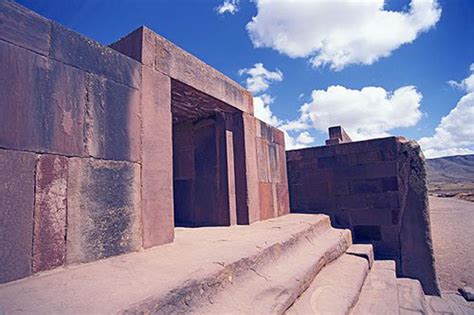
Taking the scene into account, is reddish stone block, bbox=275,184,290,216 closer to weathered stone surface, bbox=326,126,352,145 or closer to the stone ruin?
the stone ruin

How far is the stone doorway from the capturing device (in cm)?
469

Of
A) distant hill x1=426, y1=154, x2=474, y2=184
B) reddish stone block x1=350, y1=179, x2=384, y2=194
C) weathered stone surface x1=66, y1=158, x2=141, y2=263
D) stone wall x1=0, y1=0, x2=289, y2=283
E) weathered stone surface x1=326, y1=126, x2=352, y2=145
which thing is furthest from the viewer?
distant hill x1=426, y1=154, x2=474, y2=184

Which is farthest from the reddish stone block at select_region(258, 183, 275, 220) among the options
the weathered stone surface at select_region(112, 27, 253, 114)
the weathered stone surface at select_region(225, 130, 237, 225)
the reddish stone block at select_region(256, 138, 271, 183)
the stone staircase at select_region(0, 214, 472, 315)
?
the weathered stone surface at select_region(112, 27, 253, 114)

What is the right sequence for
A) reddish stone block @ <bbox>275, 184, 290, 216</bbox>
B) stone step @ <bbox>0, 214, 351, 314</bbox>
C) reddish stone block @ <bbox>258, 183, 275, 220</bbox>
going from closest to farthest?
stone step @ <bbox>0, 214, 351, 314</bbox> → reddish stone block @ <bbox>258, 183, 275, 220</bbox> → reddish stone block @ <bbox>275, 184, 290, 216</bbox>

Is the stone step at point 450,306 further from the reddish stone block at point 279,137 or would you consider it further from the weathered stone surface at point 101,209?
the weathered stone surface at point 101,209

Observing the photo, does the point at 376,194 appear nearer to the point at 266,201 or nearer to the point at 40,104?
the point at 266,201

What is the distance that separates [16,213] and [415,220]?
21.2 feet

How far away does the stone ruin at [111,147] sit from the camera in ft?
6.58

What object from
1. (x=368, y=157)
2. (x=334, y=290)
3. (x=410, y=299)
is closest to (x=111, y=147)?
(x=334, y=290)

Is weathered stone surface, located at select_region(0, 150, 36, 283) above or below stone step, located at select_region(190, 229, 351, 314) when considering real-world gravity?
above

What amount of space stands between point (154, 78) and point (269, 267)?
217 cm

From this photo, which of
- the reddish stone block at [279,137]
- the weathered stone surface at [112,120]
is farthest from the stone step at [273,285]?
the reddish stone block at [279,137]

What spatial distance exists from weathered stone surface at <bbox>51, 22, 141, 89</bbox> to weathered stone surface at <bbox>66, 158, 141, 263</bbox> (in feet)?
2.53

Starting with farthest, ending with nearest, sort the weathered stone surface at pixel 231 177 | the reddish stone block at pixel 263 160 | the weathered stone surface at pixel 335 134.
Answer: the weathered stone surface at pixel 335 134 < the reddish stone block at pixel 263 160 < the weathered stone surface at pixel 231 177
